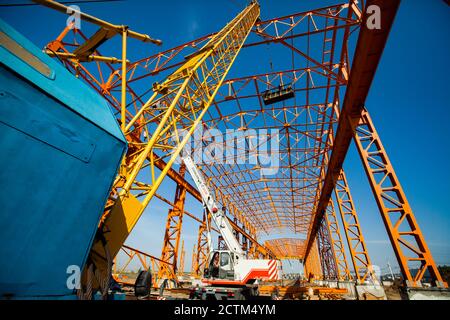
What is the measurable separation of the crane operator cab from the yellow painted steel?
4721mm

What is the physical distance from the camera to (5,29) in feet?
7.84

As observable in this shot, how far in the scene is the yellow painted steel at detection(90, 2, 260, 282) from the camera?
13.6 ft

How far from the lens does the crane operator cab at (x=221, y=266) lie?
Answer: 820 cm

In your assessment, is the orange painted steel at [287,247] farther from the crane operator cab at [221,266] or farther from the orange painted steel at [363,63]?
the orange painted steel at [363,63]

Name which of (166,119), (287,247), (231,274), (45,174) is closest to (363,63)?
(166,119)

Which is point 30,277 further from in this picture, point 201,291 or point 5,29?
point 201,291

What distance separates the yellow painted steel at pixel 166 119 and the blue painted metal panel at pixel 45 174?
1.25 metres

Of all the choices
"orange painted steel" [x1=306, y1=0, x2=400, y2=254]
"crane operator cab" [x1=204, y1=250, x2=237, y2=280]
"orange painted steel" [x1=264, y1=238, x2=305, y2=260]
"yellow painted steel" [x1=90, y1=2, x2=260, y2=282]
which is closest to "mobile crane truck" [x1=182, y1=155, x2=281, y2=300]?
"crane operator cab" [x1=204, y1=250, x2=237, y2=280]

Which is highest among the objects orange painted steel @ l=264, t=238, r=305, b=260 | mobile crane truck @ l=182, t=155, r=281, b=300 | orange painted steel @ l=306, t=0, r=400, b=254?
orange painted steel @ l=306, t=0, r=400, b=254

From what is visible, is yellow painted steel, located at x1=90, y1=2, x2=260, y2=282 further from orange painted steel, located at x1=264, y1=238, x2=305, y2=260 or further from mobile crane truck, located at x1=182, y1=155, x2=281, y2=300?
orange painted steel, located at x1=264, y1=238, x2=305, y2=260

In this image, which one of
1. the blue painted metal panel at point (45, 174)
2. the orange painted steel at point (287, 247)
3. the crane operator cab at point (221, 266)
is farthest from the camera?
the orange painted steel at point (287, 247)

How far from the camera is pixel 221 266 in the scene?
27.4 feet

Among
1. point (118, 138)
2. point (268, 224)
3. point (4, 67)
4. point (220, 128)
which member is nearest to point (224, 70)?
point (220, 128)

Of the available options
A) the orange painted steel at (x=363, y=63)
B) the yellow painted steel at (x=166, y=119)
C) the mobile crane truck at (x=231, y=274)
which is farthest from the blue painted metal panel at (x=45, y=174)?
the orange painted steel at (x=363, y=63)
